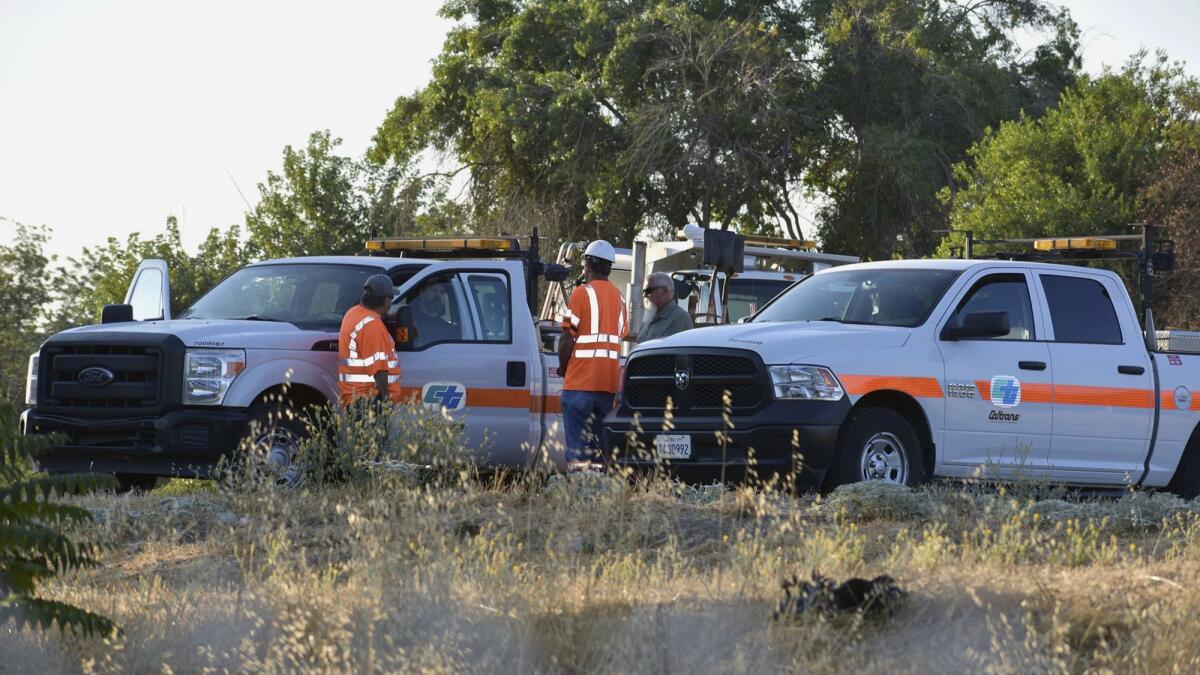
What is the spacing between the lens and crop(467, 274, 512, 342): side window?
12.3 meters

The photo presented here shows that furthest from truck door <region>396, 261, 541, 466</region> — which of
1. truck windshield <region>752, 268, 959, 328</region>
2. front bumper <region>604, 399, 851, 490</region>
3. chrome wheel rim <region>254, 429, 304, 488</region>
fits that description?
front bumper <region>604, 399, 851, 490</region>

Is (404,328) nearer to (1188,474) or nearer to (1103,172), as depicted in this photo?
(1188,474)

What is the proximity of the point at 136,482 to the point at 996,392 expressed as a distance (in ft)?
20.0

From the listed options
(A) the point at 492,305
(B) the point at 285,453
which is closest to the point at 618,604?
(B) the point at 285,453

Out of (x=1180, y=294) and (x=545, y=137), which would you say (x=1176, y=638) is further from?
(x=545, y=137)

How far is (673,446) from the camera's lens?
10.1 metres

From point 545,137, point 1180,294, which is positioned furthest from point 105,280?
point 1180,294

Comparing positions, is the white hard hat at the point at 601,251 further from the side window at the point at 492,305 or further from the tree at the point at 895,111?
the tree at the point at 895,111

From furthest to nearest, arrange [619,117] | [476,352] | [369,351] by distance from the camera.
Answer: [619,117] → [476,352] → [369,351]

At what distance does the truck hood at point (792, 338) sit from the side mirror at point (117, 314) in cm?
397

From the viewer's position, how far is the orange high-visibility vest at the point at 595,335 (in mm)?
11289

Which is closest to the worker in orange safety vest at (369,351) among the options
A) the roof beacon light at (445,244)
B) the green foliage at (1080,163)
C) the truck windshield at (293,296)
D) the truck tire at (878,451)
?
the truck windshield at (293,296)

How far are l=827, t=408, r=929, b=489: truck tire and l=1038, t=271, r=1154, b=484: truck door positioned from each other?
48.1 inches

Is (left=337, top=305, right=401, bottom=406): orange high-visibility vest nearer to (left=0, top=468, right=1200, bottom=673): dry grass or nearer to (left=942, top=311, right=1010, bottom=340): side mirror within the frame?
(left=0, top=468, right=1200, bottom=673): dry grass
